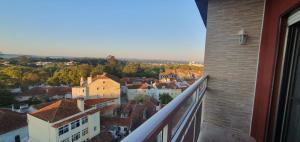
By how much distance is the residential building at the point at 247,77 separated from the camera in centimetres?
169

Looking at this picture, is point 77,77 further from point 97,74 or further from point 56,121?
point 56,121

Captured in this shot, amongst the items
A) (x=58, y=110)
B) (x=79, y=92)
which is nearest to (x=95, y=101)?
(x=79, y=92)

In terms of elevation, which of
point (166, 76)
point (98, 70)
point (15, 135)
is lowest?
point (15, 135)

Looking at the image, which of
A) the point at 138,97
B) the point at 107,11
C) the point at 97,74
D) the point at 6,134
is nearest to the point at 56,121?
the point at 6,134

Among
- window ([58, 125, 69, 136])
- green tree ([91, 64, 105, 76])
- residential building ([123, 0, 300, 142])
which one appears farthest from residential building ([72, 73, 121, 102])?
residential building ([123, 0, 300, 142])

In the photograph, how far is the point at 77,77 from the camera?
14.1 feet

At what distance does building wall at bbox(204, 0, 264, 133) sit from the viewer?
2949 mm

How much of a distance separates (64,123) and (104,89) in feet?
4.77

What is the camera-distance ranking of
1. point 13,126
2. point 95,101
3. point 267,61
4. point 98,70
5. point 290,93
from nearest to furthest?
1. point 290,93
2. point 267,61
3. point 13,126
4. point 95,101
5. point 98,70

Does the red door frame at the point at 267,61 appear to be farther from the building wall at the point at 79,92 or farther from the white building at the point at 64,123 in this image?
the building wall at the point at 79,92

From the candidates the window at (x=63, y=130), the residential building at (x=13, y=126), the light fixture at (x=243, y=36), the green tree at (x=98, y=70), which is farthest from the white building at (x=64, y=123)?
the light fixture at (x=243, y=36)

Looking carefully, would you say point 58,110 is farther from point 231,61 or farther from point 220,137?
point 231,61

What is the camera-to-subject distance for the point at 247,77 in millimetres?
3012

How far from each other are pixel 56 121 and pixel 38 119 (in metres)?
0.32
